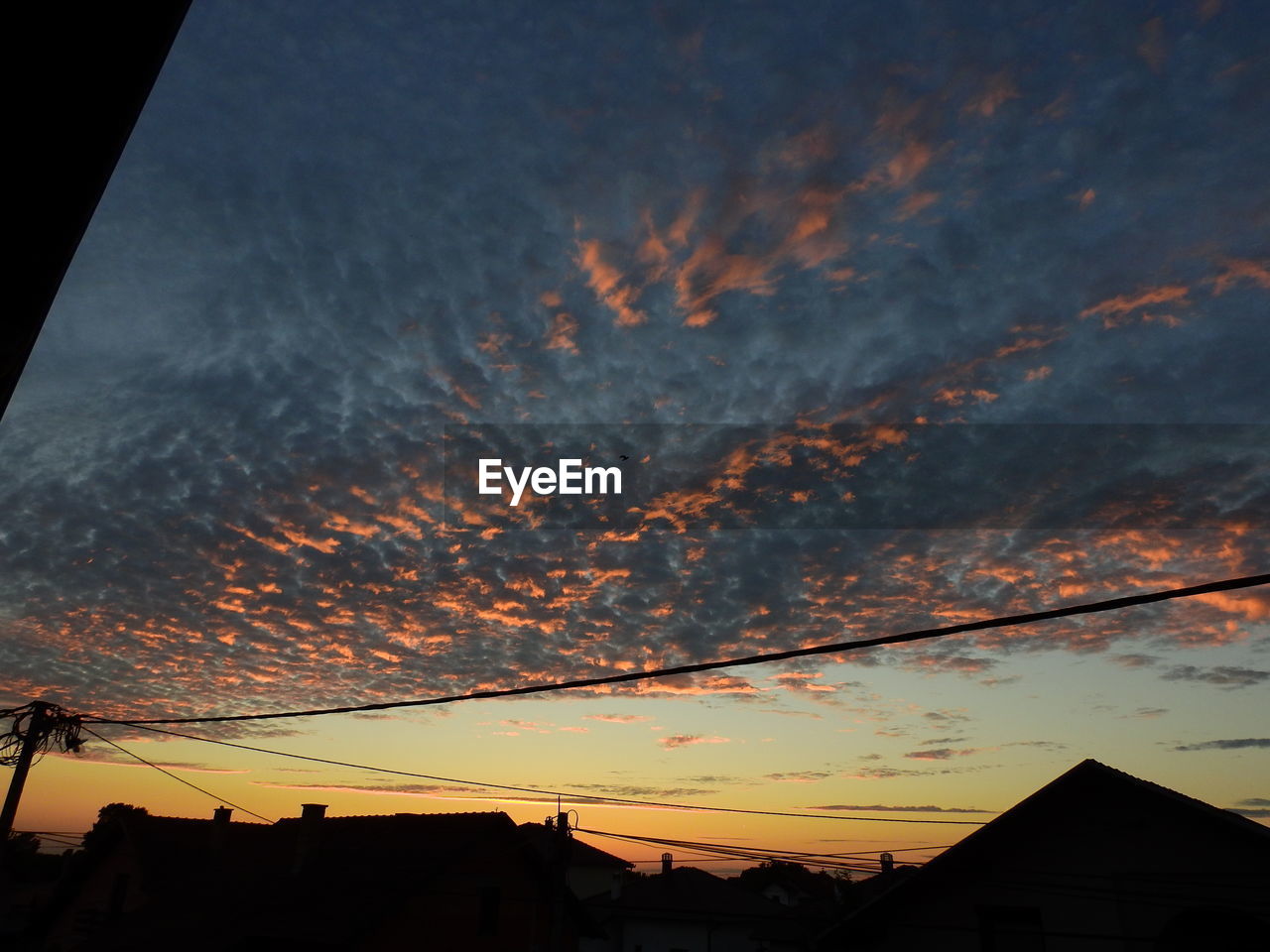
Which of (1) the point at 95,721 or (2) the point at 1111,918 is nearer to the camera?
(2) the point at 1111,918

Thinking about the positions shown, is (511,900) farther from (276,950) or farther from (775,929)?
(775,929)

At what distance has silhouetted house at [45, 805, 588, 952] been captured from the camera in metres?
25.5

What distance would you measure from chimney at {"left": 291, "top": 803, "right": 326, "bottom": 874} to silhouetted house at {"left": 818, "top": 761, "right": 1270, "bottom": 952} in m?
22.2

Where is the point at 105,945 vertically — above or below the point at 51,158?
below

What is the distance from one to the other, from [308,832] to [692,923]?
25.1m

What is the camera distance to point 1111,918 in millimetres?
16359

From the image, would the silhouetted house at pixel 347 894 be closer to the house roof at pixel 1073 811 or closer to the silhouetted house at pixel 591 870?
the house roof at pixel 1073 811

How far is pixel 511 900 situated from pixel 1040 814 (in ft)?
62.0

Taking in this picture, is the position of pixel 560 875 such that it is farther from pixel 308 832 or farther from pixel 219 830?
pixel 219 830

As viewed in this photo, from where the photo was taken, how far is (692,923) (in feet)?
155

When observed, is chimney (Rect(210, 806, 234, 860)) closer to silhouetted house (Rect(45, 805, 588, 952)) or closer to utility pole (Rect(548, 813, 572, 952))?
silhouetted house (Rect(45, 805, 588, 952))

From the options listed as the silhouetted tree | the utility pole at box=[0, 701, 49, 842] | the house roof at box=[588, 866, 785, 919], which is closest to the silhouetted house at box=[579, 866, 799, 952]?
the house roof at box=[588, 866, 785, 919]

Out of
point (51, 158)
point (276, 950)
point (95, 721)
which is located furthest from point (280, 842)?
point (51, 158)

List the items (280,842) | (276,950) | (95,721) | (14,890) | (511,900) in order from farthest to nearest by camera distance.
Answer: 1. (14,890)
2. (280,842)
3. (511,900)
4. (276,950)
5. (95,721)
